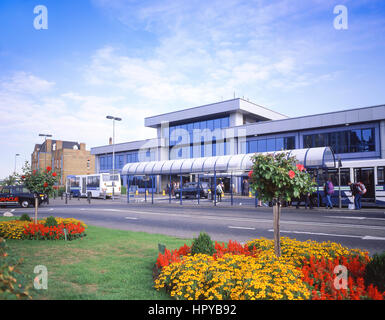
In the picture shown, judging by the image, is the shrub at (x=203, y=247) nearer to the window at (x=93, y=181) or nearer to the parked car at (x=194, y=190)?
the parked car at (x=194, y=190)

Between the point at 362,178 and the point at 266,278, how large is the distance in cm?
2059

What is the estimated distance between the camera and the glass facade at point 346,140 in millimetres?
35281

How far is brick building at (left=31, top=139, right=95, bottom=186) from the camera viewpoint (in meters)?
77.4

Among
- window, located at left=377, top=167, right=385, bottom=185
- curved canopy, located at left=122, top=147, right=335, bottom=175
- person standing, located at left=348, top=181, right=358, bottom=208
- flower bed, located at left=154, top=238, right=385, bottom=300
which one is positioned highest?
curved canopy, located at left=122, top=147, right=335, bottom=175

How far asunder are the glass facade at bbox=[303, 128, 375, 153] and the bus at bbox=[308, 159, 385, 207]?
14504 mm

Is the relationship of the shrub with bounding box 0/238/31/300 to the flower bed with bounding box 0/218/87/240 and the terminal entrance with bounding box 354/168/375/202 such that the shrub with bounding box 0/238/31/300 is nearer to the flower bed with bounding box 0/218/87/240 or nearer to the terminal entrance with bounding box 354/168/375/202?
the flower bed with bounding box 0/218/87/240

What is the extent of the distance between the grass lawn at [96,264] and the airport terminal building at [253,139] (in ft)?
56.4

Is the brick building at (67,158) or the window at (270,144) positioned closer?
the window at (270,144)

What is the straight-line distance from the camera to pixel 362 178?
2170 centimetres

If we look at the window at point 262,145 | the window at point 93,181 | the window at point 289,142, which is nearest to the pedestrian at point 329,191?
the window at point 289,142

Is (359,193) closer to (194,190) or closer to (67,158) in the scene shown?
(194,190)

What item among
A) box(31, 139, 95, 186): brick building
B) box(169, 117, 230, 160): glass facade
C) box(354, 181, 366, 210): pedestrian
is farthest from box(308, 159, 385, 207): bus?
box(31, 139, 95, 186): brick building
